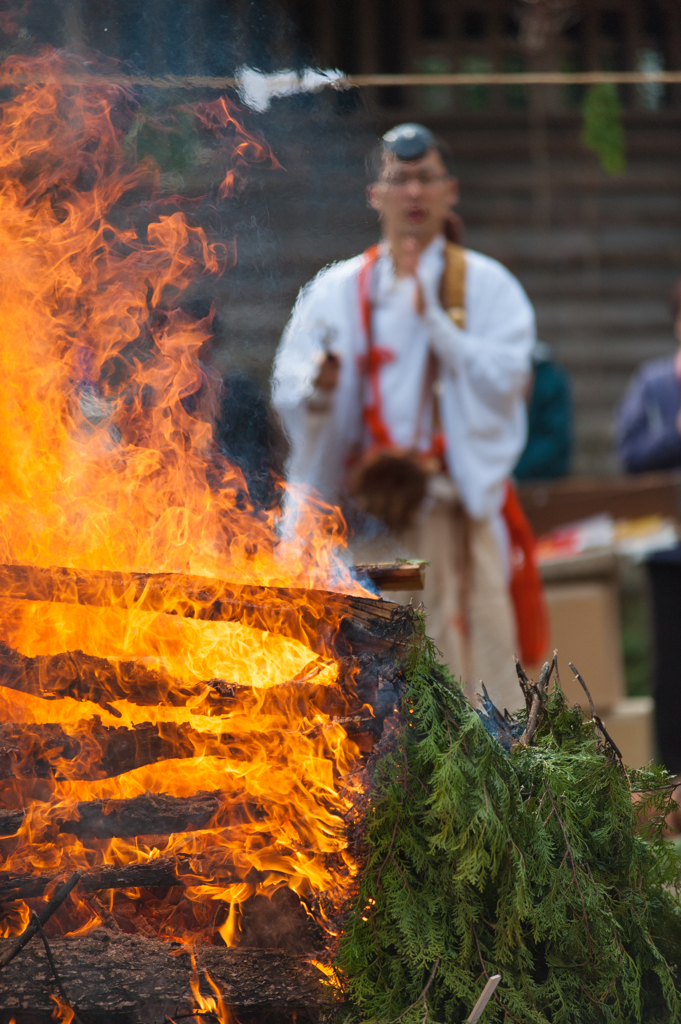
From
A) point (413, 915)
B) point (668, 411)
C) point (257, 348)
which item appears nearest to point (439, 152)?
point (257, 348)

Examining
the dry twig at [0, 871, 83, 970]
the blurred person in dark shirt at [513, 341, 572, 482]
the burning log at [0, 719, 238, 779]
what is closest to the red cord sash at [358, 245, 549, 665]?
the blurred person in dark shirt at [513, 341, 572, 482]

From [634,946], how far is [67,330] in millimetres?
2137

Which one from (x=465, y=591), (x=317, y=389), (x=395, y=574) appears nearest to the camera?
(x=395, y=574)

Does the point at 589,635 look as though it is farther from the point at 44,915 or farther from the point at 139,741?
the point at 44,915

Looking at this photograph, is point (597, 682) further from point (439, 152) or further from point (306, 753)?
point (306, 753)

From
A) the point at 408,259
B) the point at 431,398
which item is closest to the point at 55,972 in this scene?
the point at 431,398

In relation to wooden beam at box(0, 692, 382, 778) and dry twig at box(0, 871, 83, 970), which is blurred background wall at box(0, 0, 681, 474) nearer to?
wooden beam at box(0, 692, 382, 778)

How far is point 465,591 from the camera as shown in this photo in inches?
158

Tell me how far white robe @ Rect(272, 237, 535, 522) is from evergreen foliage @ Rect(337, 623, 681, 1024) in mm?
2054

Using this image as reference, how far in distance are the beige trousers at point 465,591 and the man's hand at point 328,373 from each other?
641 millimetres

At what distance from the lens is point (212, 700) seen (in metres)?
1.99

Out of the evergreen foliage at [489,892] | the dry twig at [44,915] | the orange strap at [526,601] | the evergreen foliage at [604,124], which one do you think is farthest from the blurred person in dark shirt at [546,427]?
the dry twig at [44,915]

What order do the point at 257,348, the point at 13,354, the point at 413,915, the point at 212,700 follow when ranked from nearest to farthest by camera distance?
the point at 413,915, the point at 212,700, the point at 13,354, the point at 257,348

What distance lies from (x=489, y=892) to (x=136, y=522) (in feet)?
3.86
